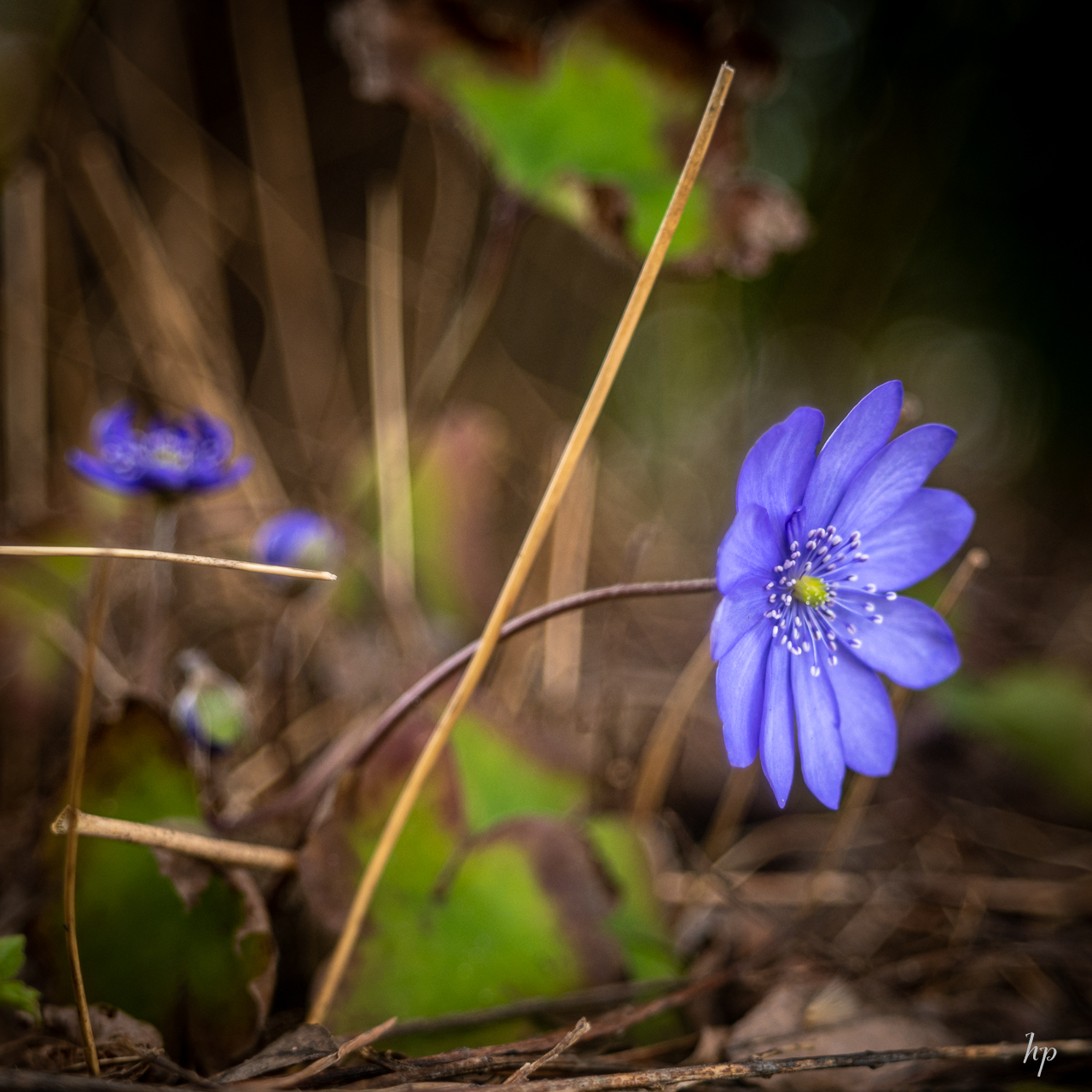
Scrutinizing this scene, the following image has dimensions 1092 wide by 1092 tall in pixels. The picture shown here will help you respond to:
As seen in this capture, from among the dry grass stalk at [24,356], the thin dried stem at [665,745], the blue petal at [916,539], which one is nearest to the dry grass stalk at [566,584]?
the thin dried stem at [665,745]

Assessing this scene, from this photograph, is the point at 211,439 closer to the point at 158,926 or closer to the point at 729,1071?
the point at 158,926

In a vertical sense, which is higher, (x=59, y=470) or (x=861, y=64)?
(x=861, y=64)

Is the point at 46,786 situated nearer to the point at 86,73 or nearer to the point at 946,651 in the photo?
the point at 946,651

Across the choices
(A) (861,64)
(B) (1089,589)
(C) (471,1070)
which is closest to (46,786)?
(C) (471,1070)

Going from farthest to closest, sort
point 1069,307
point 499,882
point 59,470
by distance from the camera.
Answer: point 1069,307 < point 59,470 < point 499,882

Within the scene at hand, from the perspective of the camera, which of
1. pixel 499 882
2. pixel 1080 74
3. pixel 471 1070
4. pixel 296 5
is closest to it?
pixel 471 1070

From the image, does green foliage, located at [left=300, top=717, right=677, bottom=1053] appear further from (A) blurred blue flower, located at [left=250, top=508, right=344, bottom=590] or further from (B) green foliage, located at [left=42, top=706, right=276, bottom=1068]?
(A) blurred blue flower, located at [left=250, top=508, right=344, bottom=590]

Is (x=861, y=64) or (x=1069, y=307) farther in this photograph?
(x=1069, y=307)
